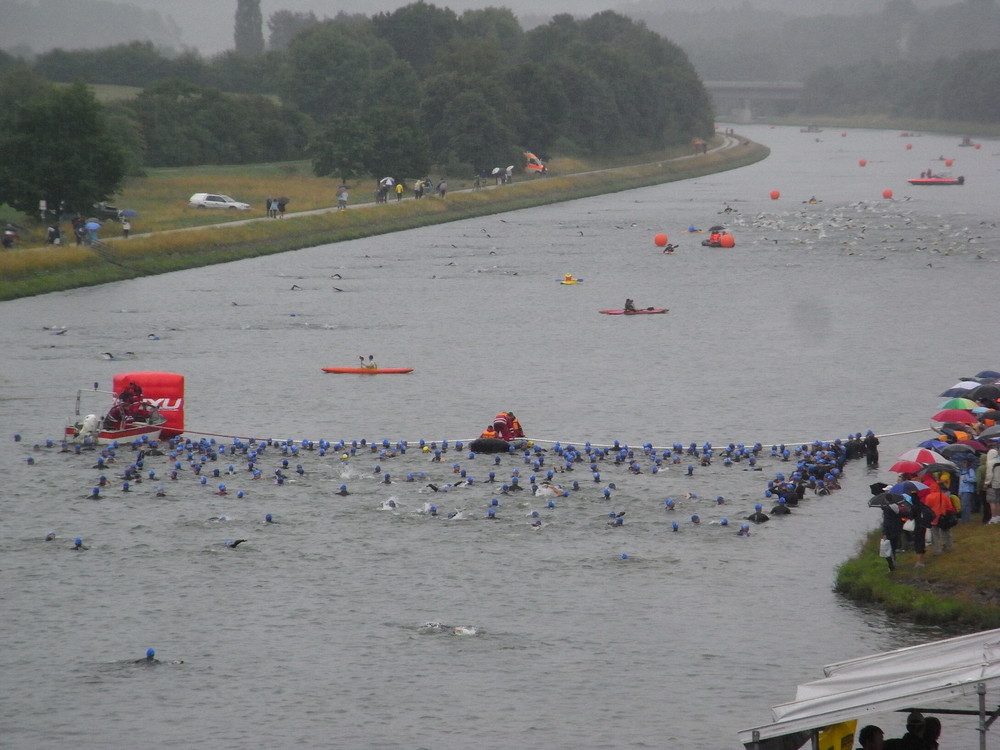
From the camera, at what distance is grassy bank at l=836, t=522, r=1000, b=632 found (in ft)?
102

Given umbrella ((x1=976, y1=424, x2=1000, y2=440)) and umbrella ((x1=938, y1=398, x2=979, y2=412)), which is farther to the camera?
umbrella ((x1=938, y1=398, x2=979, y2=412))

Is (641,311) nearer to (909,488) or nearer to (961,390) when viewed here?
(961,390)

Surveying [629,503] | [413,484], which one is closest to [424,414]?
[413,484]

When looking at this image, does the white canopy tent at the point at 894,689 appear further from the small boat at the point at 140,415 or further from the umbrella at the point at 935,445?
the small boat at the point at 140,415

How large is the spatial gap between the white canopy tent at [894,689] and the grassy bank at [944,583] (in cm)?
1024

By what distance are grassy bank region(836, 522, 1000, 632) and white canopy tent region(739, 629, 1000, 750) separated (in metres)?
10.2

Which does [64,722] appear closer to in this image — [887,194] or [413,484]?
[413,484]

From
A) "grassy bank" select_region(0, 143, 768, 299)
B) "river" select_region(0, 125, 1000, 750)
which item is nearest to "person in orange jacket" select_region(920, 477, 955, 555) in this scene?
"river" select_region(0, 125, 1000, 750)

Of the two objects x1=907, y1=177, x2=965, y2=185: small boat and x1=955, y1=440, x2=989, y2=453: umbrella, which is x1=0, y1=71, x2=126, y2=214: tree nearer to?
x1=955, y1=440, x2=989, y2=453: umbrella

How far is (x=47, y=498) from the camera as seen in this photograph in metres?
42.8

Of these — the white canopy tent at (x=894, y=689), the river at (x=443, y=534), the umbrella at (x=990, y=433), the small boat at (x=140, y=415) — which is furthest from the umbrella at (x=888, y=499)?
the small boat at (x=140, y=415)

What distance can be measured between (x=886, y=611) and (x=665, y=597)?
532cm

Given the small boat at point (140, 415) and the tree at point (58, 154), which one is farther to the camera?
the tree at point (58, 154)

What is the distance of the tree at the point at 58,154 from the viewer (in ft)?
310
